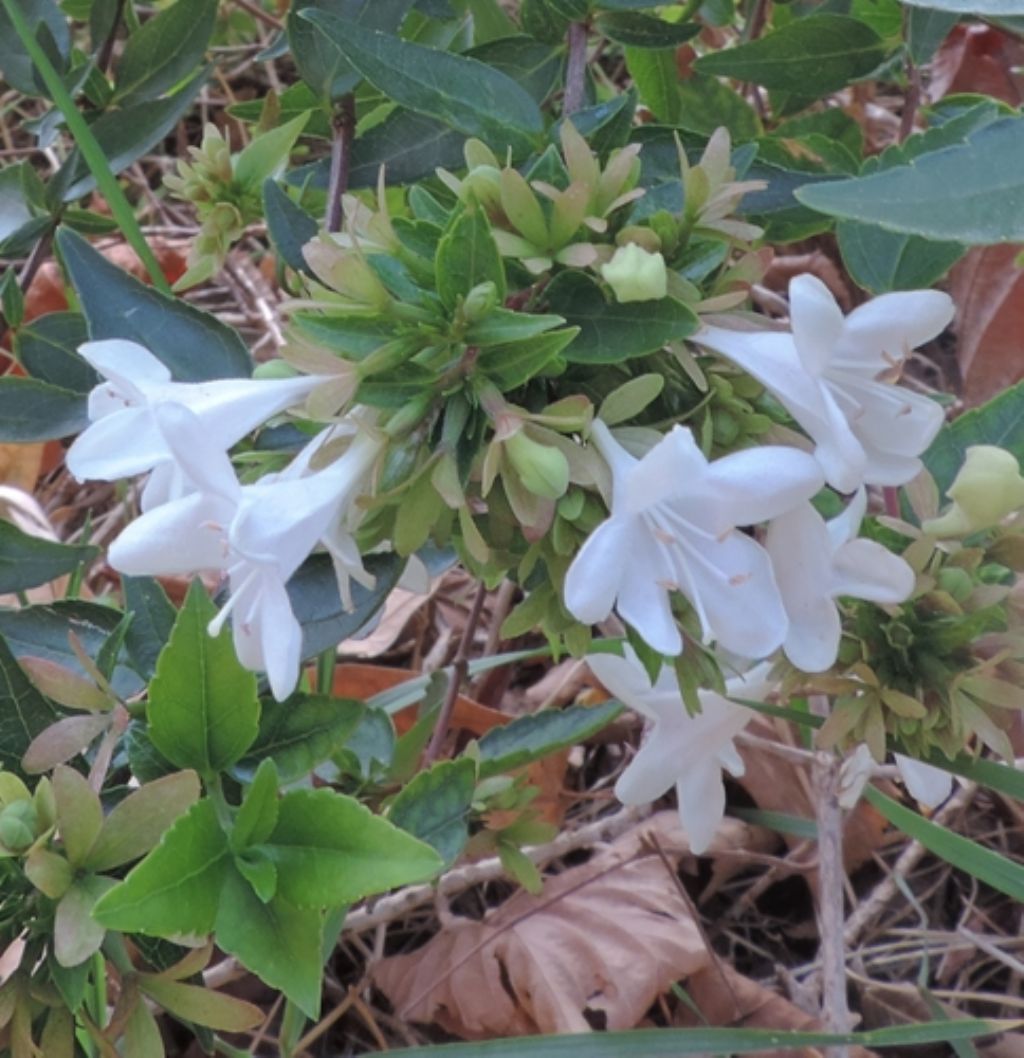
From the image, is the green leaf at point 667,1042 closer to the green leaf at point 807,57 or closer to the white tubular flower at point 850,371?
the white tubular flower at point 850,371

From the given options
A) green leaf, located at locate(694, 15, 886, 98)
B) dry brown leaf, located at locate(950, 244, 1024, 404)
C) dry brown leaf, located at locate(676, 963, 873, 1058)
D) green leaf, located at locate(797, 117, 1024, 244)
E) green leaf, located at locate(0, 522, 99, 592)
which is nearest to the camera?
green leaf, located at locate(797, 117, 1024, 244)

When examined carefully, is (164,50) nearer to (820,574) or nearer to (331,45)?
(331,45)

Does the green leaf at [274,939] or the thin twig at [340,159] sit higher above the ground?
the thin twig at [340,159]

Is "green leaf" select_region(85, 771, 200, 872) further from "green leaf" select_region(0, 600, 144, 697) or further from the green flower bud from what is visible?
"green leaf" select_region(0, 600, 144, 697)

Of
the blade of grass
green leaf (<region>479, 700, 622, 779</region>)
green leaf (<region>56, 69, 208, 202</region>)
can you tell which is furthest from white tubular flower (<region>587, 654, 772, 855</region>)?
green leaf (<region>56, 69, 208, 202</region>)

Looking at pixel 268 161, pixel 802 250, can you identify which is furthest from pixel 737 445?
pixel 802 250

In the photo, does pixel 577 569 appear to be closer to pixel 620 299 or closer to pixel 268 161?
pixel 620 299

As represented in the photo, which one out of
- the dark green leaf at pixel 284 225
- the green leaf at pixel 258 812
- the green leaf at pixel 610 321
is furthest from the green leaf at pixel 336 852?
the dark green leaf at pixel 284 225
